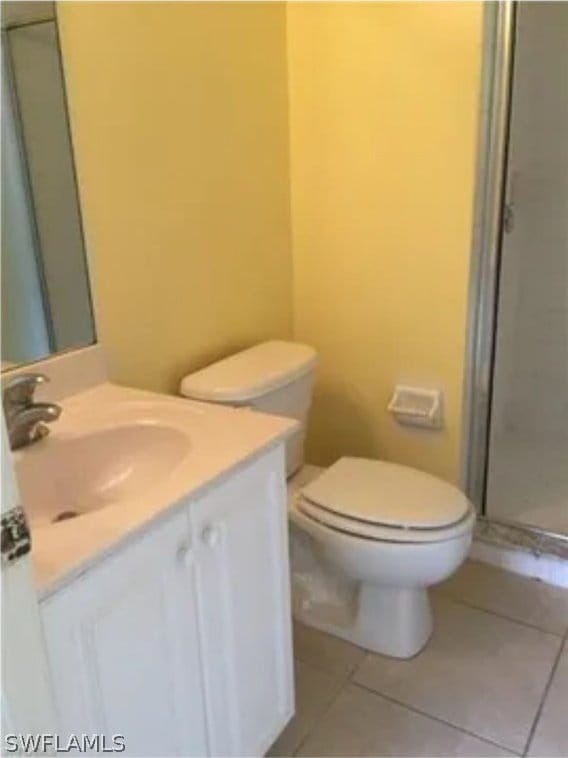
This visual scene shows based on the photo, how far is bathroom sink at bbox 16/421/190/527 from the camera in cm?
127

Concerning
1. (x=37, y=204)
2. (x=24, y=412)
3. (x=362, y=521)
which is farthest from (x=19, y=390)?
(x=362, y=521)

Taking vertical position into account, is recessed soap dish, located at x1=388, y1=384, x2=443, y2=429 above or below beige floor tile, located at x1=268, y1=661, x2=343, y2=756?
above

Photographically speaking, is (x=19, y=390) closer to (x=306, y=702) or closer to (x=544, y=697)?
(x=306, y=702)

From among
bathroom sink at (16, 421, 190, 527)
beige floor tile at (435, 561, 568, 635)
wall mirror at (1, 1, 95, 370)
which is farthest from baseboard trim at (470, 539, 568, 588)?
wall mirror at (1, 1, 95, 370)

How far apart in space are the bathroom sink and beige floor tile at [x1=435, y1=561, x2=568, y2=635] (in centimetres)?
114

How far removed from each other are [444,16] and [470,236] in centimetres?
57

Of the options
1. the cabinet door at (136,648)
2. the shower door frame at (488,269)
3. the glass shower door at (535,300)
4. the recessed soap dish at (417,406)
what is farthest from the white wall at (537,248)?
the cabinet door at (136,648)

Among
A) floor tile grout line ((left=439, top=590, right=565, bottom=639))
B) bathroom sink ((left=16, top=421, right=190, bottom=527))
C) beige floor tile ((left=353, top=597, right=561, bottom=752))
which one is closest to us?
bathroom sink ((left=16, top=421, right=190, bottom=527))

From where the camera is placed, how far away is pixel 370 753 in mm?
1511

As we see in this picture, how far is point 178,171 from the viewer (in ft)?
5.50

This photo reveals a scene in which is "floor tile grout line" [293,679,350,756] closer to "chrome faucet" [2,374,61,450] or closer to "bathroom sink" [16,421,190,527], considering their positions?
"bathroom sink" [16,421,190,527]

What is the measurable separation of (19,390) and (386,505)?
2.92 feet

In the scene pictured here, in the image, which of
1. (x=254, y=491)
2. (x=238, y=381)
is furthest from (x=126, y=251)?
(x=254, y=491)

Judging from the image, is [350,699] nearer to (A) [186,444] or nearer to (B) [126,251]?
(A) [186,444]
